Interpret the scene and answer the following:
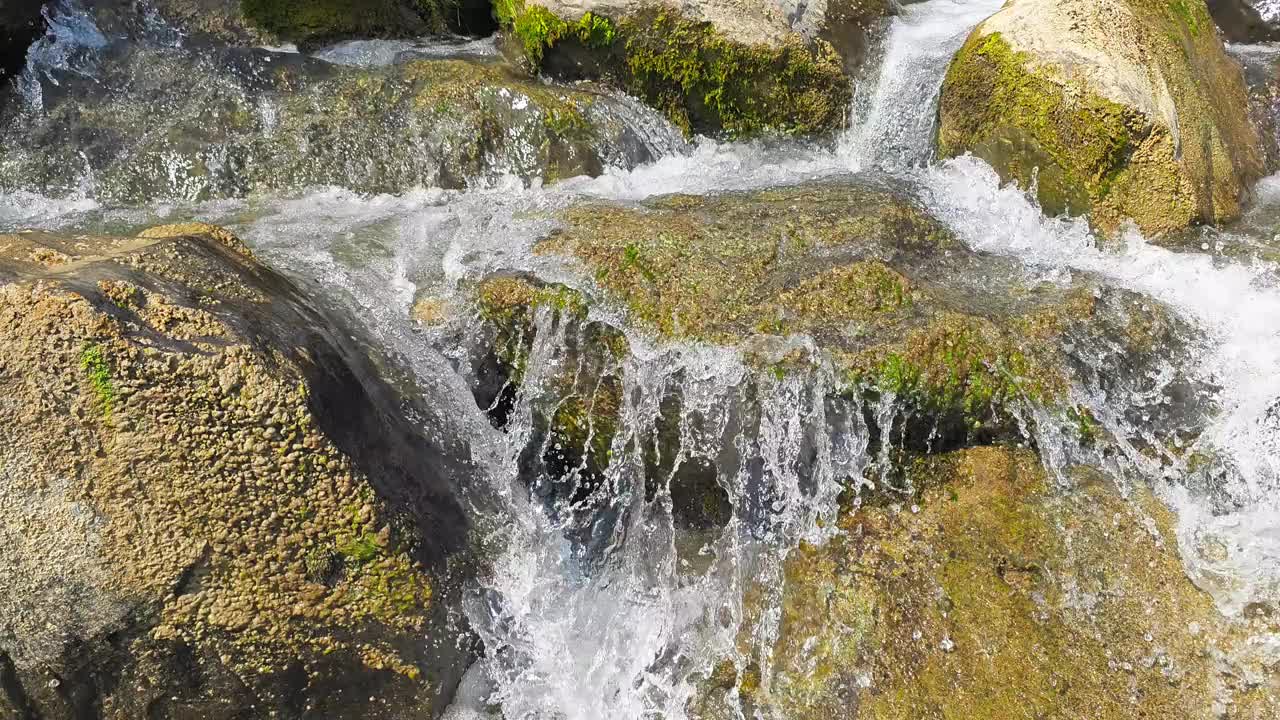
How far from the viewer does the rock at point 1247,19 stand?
25.1ft

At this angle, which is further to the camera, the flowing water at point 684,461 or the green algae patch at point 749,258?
the green algae patch at point 749,258

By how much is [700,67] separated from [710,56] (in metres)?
0.10

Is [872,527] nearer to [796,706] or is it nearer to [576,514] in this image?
[796,706]

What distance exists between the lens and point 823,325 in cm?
369

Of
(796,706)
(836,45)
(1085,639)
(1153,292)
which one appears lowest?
(796,706)

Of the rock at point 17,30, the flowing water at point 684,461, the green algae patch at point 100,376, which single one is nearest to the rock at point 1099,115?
the flowing water at point 684,461

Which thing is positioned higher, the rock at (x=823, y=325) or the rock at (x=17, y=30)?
the rock at (x=17, y=30)

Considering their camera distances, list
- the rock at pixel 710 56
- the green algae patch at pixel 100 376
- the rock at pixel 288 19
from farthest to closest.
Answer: the rock at pixel 288 19, the rock at pixel 710 56, the green algae patch at pixel 100 376

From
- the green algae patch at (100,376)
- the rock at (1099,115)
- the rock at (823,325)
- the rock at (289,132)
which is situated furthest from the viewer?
the rock at (289,132)

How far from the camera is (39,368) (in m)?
2.46

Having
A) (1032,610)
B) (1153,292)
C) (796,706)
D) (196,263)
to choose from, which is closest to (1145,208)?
(1153,292)

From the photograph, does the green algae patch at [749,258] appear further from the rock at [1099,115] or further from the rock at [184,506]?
the rock at [184,506]

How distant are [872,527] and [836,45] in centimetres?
435

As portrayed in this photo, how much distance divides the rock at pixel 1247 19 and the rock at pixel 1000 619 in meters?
6.32
